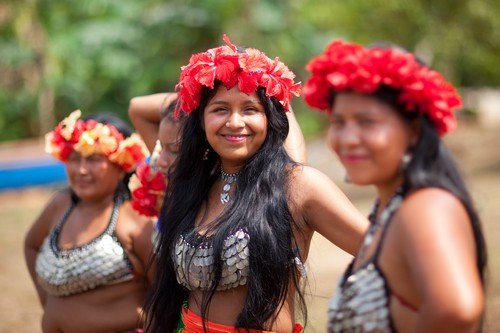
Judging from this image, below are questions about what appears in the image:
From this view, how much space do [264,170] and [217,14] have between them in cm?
1704

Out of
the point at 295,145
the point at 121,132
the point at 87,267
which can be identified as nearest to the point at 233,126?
the point at 295,145

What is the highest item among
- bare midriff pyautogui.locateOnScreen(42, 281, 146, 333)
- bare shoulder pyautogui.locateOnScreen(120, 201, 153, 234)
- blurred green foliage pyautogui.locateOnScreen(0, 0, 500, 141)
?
blurred green foliage pyautogui.locateOnScreen(0, 0, 500, 141)

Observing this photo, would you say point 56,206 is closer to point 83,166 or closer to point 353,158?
point 83,166

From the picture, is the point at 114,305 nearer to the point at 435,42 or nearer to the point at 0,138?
the point at 0,138

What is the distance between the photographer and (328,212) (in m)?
3.39

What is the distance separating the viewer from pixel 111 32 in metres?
20.8

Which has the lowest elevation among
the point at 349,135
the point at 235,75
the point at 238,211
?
the point at 238,211

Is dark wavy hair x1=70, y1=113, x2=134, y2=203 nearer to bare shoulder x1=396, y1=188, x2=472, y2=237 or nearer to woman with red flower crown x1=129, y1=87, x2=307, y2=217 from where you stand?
woman with red flower crown x1=129, y1=87, x2=307, y2=217

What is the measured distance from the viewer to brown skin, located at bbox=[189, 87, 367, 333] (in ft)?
11.1

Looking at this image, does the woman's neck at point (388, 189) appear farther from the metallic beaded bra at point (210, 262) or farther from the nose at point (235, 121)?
the nose at point (235, 121)

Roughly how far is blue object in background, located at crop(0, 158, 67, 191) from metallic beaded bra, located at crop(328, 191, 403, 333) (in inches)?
541

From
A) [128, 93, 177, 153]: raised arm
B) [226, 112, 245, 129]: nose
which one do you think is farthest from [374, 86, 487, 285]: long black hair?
[128, 93, 177, 153]: raised arm

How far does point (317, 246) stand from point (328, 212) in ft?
12.2

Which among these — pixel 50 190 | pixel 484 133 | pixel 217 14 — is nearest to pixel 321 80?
pixel 50 190
